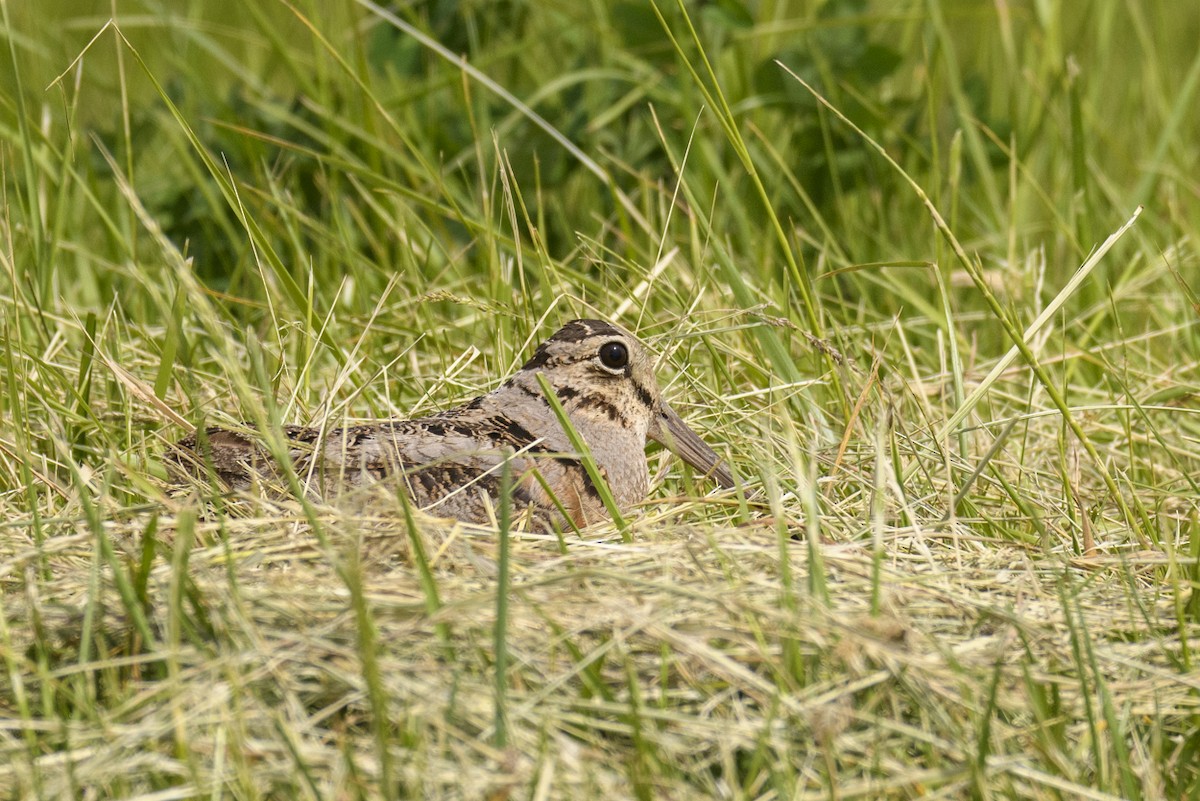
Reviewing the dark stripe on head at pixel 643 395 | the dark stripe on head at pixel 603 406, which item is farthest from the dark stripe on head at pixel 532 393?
the dark stripe on head at pixel 643 395

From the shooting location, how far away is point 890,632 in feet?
7.72

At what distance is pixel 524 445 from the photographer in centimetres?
329

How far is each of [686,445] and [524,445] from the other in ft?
1.49

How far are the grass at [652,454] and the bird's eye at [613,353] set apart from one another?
0.26 m

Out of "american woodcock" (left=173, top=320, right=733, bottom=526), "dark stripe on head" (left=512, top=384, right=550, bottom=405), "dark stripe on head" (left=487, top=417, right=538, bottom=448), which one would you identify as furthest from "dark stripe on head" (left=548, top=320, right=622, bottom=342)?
"dark stripe on head" (left=487, top=417, right=538, bottom=448)

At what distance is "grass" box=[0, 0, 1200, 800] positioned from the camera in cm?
222

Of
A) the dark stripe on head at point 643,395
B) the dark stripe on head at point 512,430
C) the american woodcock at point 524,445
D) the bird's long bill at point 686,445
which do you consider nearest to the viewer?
the american woodcock at point 524,445

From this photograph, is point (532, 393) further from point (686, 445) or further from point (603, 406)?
point (686, 445)

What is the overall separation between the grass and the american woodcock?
0.10 meters

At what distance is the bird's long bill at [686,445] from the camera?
344 centimetres

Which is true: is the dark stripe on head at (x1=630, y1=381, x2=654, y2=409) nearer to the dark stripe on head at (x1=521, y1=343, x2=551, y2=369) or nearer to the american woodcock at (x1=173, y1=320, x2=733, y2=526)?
the american woodcock at (x1=173, y1=320, x2=733, y2=526)

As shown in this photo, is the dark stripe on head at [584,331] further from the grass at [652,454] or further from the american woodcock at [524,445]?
the grass at [652,454]

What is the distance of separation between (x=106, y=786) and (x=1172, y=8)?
832cm

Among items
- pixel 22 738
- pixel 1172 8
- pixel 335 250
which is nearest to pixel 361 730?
pixel 22 738
